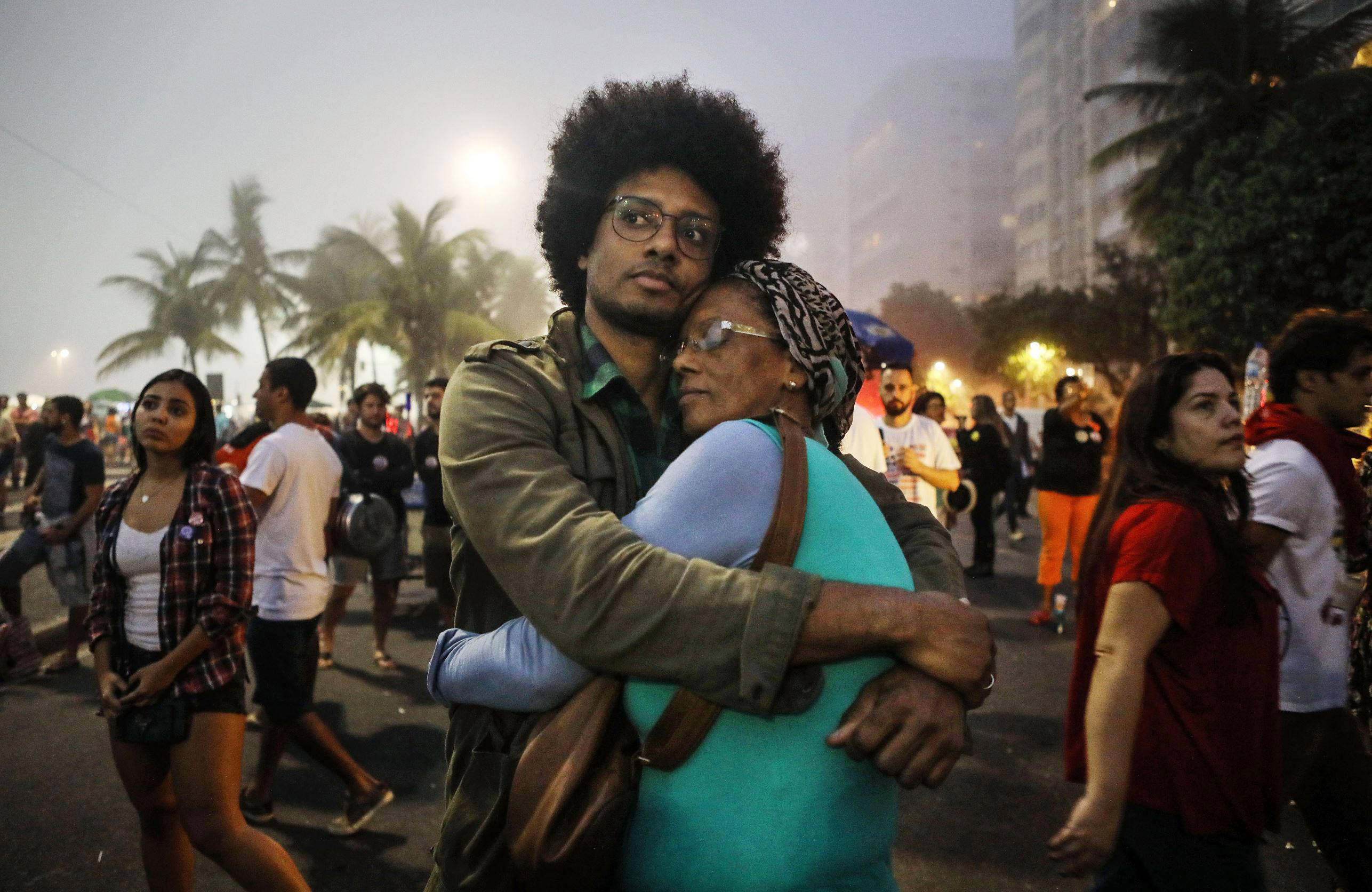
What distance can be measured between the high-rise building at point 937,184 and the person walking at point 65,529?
106 metres

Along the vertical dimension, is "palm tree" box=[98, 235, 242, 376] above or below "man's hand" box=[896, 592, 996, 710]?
above

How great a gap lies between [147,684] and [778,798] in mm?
2691

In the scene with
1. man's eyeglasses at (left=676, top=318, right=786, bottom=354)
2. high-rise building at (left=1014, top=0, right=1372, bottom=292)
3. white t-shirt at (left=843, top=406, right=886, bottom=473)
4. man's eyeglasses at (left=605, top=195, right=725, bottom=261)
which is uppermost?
high-rise building at (left=1014, top=0, right=1372, bottom=292)

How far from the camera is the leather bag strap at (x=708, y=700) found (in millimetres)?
1218

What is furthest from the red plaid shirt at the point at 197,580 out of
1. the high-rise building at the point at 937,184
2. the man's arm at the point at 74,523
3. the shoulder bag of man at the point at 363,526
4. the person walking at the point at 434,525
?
the high-rise building at the point at 937,184

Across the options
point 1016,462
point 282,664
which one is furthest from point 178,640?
point 1016,462

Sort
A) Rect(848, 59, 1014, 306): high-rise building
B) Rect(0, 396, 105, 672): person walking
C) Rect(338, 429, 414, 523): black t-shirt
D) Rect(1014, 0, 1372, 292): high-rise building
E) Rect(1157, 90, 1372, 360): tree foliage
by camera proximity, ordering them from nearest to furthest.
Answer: Rect(0, 396, 105, 672): person walking < Rect(338, 429, 414, 523): black t-shirt < Rect(1157, 90, 1372, 360): tree foliage < Rect(1014, 0, 1372, 292): high-rise building < Rect(848, 59, 1014, 306): high-rise building

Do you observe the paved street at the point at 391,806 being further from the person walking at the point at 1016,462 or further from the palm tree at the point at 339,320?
the palm tree at the point at 339,320

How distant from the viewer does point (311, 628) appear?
4.88 m

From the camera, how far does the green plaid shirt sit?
175cm

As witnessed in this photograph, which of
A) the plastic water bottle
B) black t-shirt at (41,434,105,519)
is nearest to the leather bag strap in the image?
black t-shirt at (41,434,105,519)

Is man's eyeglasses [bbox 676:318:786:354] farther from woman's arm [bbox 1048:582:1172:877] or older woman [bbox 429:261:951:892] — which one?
woman's arm [bbox 1048:582:1172:877]

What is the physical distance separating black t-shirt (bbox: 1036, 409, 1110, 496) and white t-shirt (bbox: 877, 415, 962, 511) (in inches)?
63.5

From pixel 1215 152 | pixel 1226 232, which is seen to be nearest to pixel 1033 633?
pixel 1226 232
